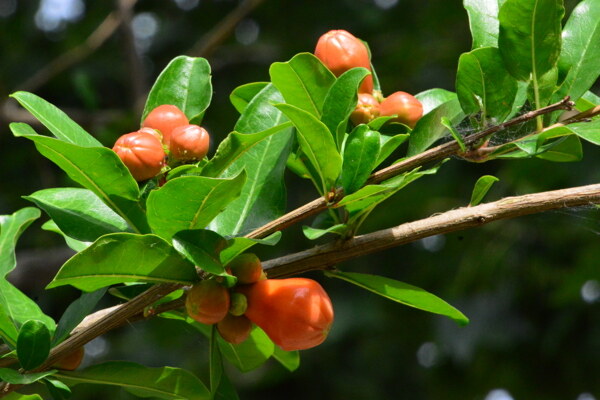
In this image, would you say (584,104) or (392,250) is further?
(392,250)

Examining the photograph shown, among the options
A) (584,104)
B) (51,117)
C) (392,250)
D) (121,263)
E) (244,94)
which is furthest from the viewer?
(392,250)

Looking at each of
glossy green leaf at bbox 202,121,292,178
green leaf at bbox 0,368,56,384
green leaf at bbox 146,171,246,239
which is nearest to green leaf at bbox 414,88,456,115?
glossy green leaf at bbox 202,121,292,178

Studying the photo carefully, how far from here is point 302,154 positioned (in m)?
1.23

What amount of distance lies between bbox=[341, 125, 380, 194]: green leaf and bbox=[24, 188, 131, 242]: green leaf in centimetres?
31

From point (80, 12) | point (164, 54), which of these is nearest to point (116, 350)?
point (164, 54)

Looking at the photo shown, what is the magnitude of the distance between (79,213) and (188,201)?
22 centimetres

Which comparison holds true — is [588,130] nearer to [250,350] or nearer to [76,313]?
[250,350]

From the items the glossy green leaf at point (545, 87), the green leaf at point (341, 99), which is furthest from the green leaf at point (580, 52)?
the green leaf at point (341, 99)

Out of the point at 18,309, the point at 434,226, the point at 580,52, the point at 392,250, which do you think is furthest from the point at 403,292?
the point at 392,250

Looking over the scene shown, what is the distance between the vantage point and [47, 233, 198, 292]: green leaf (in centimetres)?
98

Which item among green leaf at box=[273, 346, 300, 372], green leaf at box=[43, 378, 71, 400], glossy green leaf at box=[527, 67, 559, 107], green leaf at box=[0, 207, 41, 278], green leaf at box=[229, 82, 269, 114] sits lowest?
green leaf at box=[273, 346, 300, 372]

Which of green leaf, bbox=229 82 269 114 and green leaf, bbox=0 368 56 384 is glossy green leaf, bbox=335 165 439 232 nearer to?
green leaf, bbox=229 82 269 114

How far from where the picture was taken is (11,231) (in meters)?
1.40

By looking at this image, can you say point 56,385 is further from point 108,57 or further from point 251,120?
point 108,57
